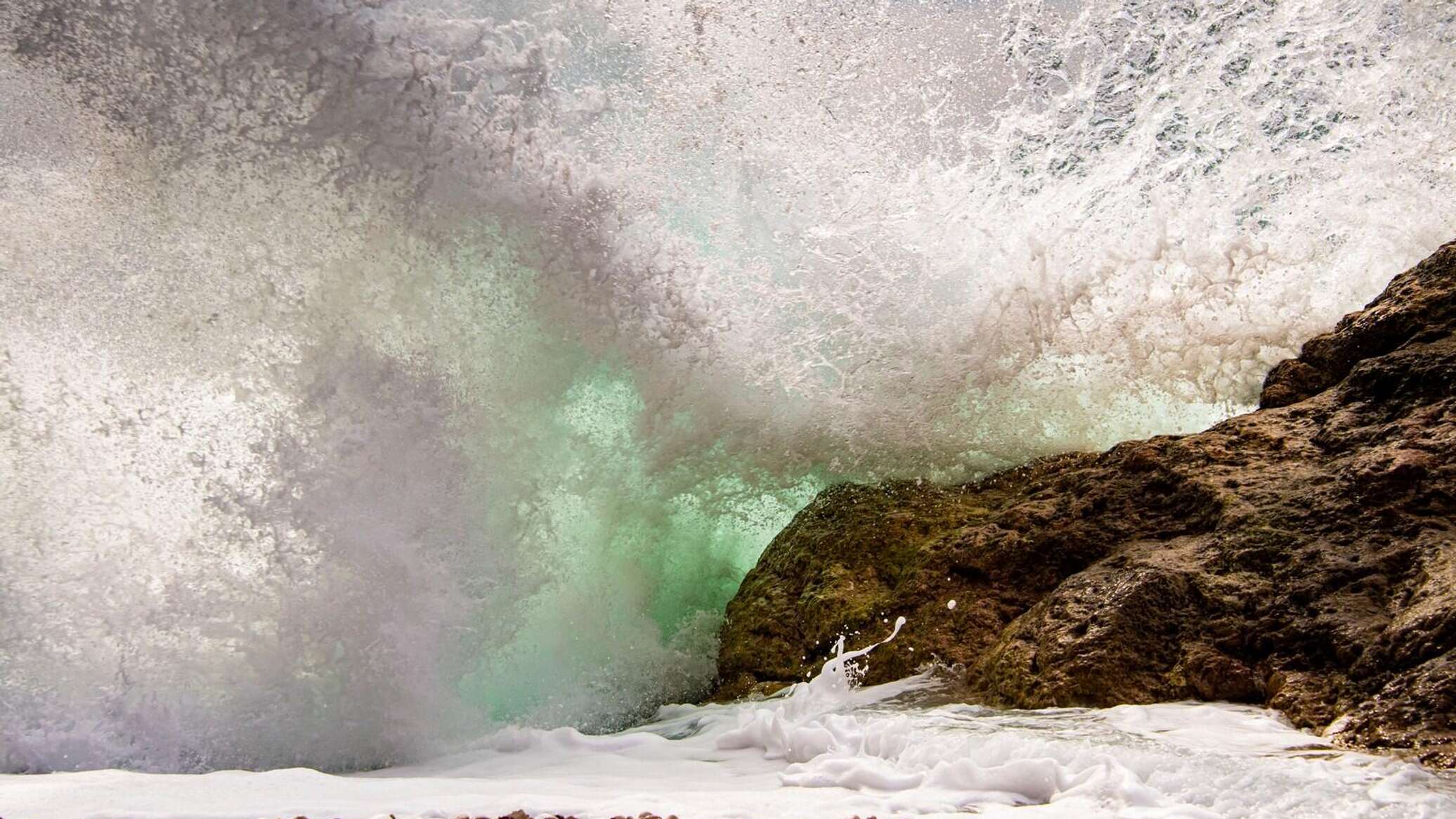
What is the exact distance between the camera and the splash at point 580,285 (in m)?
Answer: 3.75

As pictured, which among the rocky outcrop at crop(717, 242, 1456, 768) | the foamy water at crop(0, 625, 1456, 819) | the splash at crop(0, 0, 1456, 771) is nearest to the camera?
the foamy water at crop(0, 625, 1456, 819)

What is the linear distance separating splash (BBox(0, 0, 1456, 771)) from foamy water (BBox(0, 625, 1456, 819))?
1.00 meters

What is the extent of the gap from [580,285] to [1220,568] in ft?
8.74

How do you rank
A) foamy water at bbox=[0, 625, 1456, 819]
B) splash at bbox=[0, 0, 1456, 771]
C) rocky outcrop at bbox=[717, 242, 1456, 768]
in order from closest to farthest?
foamy water at bbox=[0, 625, 1456, 819] → rocky outcrop at bbox=[717, 242, 1456, 768] → splash at bbox=[0, 0, 1456, 771]

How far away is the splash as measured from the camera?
3.75 metres

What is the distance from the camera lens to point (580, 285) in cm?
429

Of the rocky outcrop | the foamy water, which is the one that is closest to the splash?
the rocky outcrop

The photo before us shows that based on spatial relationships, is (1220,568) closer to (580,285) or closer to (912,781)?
(912,781)

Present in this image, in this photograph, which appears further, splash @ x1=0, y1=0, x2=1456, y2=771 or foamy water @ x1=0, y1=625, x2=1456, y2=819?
splash @ x1=0, y1=0, x2=1456, y2=771

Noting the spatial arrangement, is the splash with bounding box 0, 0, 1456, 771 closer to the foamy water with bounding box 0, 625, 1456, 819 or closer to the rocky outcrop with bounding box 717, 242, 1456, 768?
the rocky outcrop with bounding box 717, 242, 1456, 768

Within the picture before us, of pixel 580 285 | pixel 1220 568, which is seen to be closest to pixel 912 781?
pixel 1220 568

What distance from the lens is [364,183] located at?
13.6ft

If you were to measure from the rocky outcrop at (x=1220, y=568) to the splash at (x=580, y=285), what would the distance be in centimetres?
54

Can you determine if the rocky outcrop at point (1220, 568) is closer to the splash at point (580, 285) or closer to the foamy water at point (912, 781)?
the foamy water at point (912, 781)
